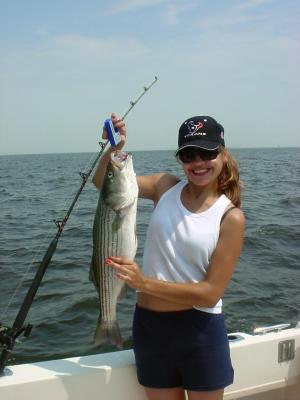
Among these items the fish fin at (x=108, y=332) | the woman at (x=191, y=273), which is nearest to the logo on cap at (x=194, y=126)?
the woman at (x=191, y=273)

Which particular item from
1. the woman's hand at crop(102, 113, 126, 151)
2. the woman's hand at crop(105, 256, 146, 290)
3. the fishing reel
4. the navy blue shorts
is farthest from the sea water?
the navy blue shorts

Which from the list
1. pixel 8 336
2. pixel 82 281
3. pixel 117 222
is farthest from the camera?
pixel 82 281

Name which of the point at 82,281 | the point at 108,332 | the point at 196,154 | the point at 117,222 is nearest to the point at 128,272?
the point at 117,222

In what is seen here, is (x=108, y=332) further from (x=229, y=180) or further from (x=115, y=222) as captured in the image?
(x=229, y=180)

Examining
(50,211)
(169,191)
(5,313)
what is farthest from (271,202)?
(169,191)

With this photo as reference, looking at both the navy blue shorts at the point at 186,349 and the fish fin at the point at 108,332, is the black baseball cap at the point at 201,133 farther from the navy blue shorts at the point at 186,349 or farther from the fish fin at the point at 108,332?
the fish fin at the point at 108,332

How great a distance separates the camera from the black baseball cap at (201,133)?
2.77m

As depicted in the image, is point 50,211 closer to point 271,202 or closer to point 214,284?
point 271,202

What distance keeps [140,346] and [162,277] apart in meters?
0.47

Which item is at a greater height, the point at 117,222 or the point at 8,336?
the point at 117,222

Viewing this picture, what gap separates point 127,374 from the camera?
3262 millimetres

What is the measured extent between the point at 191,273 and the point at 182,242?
19 centimetres

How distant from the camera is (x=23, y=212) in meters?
17.5

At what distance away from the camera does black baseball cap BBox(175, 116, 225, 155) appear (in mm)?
2769
